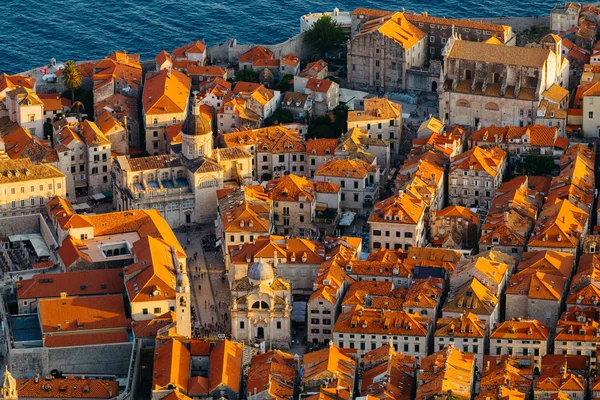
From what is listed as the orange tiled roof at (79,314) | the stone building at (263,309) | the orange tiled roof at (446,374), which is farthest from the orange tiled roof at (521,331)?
the orange tiled roof at (79,314)

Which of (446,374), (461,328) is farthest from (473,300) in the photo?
(446,374)

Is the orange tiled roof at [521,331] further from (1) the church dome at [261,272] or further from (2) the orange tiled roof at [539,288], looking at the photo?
(1) the church dome at [261,272]

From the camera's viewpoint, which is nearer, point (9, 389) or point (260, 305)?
point (9, 389)

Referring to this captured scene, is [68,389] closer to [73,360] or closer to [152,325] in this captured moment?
[73,360]

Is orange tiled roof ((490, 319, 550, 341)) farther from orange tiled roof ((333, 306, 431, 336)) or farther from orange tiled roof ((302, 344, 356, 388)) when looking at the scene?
orange tiled roof ((302, 344, 356, 388))

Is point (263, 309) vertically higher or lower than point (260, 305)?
lower

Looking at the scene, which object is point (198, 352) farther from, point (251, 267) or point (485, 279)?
point (485, 279)

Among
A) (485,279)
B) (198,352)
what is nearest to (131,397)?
(198,352)

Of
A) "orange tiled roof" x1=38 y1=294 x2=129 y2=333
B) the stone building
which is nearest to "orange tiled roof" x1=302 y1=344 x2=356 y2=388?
the stone building
